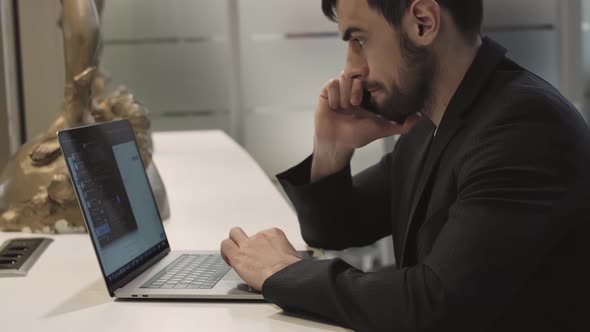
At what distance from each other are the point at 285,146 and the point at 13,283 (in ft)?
10.7

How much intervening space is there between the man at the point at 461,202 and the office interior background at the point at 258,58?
3.05 m

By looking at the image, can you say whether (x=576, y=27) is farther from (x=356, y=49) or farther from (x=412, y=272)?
(x=412, y=272)

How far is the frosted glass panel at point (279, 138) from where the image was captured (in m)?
4.31

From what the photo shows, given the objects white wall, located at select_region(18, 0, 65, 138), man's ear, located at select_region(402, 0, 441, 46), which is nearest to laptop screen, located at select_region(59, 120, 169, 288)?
man's ear, located at select_region(402, 0, 441, 46)

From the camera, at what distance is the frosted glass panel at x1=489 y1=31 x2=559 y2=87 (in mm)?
4336

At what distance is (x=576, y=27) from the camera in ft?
14.0

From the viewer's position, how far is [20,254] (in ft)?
4.11

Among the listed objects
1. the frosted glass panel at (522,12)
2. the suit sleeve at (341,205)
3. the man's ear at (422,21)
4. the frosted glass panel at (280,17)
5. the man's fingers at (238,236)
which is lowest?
the suit sleeve at (341,205)

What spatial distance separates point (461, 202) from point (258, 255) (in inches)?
11.8

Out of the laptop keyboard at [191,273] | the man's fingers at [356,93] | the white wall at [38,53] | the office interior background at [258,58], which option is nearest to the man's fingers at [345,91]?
the man's fingers at [356,93]

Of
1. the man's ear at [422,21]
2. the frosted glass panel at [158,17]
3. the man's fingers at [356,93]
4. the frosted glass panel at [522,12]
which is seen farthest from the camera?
the frosted glass panel at [522,12]

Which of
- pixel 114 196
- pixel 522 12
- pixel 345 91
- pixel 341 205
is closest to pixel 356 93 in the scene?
pixel 345 91

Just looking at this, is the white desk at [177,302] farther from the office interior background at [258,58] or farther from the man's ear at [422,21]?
the office interior background at [258,58]

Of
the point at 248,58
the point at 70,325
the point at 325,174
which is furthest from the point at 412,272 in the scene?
the point at 248,58
